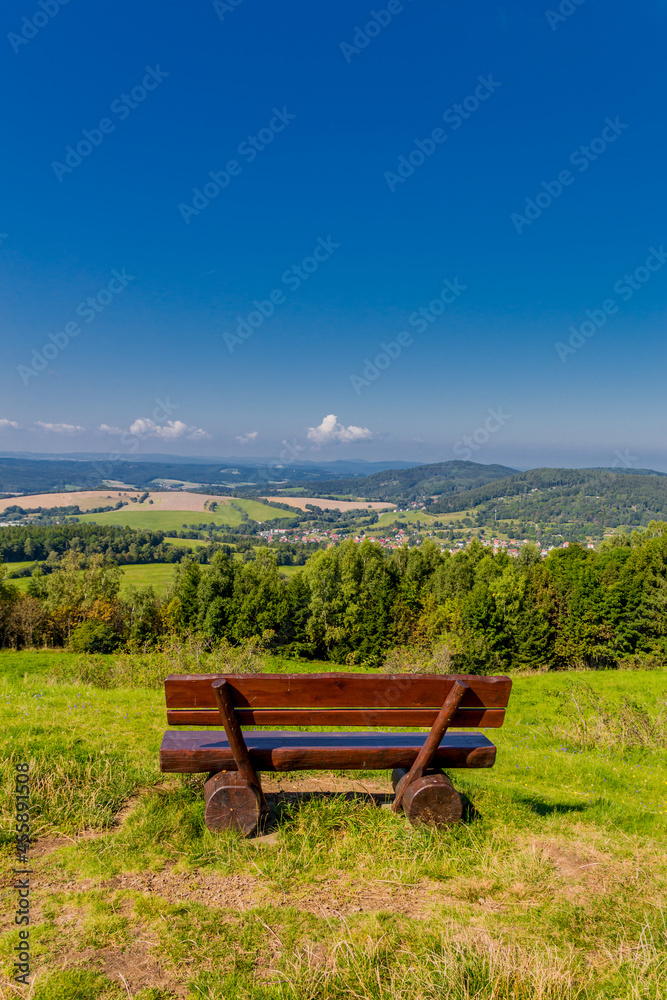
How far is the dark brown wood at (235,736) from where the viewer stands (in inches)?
150

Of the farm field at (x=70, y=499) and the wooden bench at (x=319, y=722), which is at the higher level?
the wooden bench at (x=319, y=722)

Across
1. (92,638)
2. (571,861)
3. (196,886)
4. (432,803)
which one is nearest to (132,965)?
(196,886)

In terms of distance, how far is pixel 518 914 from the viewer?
10.7 ft

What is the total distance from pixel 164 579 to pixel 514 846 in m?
67.7

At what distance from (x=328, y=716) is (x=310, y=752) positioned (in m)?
0.45

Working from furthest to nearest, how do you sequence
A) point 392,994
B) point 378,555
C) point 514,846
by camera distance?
1. point 378,555
2. point 514,846
3. point 392,994

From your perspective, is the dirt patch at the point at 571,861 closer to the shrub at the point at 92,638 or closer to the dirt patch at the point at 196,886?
the dirt patch at the point at 196,886

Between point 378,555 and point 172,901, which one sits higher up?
point 172,901

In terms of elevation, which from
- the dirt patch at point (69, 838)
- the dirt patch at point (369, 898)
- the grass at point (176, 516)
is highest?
the dirt patch at point (369, 898)

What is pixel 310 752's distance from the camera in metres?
4.27

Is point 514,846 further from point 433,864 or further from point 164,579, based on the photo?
point 164,579

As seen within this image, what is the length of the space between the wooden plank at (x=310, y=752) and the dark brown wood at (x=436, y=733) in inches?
5.2

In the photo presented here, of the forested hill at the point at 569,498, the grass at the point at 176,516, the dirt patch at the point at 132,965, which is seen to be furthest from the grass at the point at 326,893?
the forested hill at the point at 569,498

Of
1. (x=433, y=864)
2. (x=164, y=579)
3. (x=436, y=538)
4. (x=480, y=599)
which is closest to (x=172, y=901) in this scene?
(x=433, y=864)
